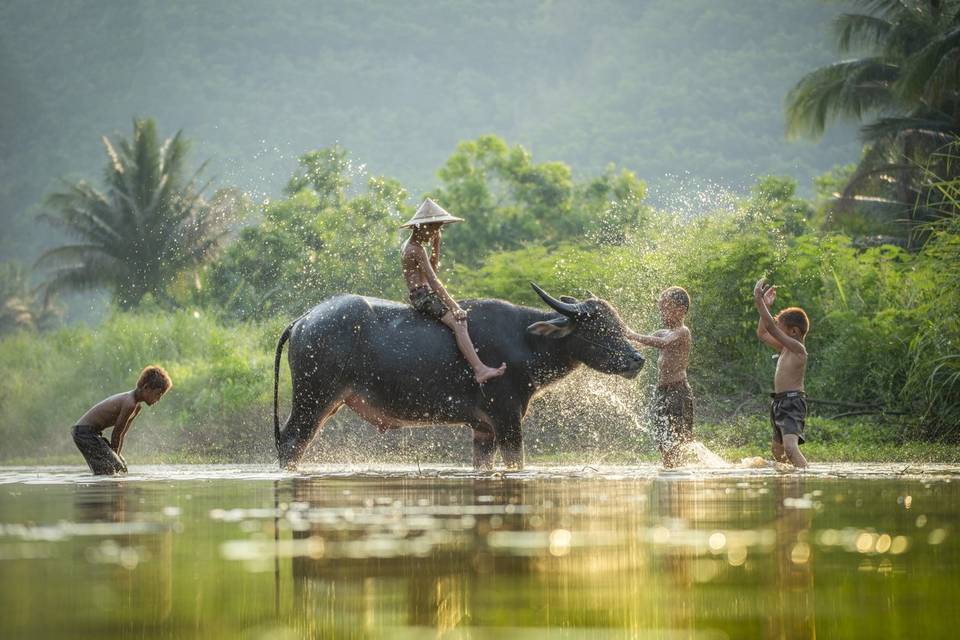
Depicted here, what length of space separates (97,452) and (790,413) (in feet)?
18.6

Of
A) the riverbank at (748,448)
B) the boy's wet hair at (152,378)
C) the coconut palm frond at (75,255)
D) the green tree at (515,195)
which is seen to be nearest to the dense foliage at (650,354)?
the riverbank at (748,448)

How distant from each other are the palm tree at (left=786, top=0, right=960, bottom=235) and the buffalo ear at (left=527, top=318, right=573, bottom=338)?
19.6m

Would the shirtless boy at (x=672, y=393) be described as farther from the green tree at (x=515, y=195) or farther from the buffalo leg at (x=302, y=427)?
the green tree at (x=515, y=195)

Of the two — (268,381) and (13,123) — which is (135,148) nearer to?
(268,381)

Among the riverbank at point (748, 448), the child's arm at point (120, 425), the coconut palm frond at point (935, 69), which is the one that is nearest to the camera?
the child's arm at point (120, 425)

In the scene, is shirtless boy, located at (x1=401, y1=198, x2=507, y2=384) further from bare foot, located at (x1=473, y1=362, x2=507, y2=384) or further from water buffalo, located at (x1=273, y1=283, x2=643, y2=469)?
water buffalo, located at (x1=273, y1=283, x2=643, y2=469)

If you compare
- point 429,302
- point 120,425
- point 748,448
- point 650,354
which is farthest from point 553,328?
point 650,354

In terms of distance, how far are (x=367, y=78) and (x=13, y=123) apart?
46450 mm

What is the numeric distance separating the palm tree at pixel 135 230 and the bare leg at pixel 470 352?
37.4m

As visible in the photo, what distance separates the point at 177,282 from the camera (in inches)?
1829

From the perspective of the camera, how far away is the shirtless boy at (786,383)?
414 inches

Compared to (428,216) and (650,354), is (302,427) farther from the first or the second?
(650,354)

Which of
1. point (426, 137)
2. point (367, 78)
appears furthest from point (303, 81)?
point (426, 137)

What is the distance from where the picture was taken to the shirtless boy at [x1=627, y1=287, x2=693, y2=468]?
11.3 m
